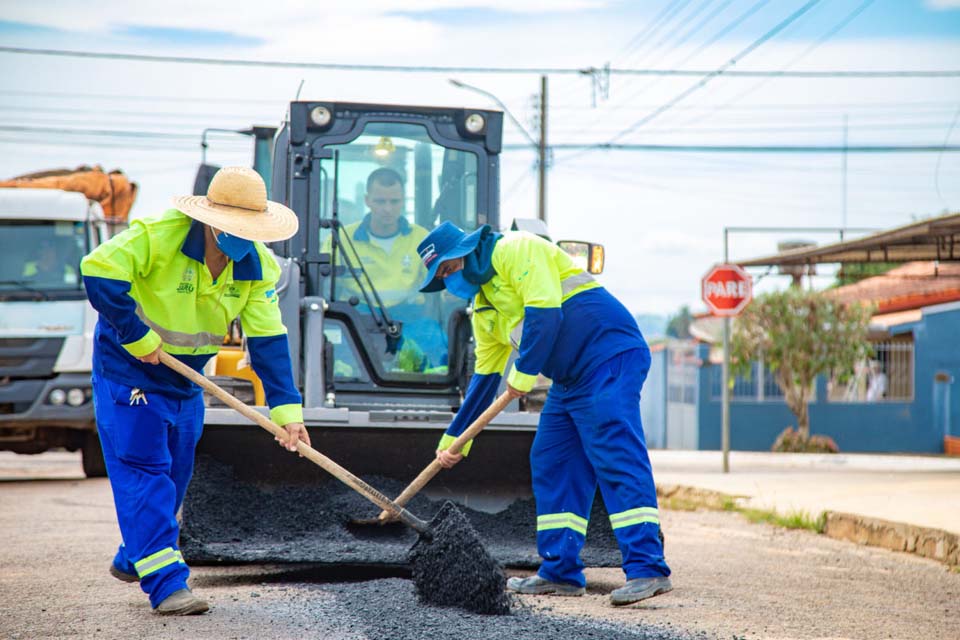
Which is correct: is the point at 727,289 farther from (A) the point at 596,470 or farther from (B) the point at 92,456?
(A) the point at 596,470

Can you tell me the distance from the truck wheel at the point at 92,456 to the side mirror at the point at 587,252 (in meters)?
7.44

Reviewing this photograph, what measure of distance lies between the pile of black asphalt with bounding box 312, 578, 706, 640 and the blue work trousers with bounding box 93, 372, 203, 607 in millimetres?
749

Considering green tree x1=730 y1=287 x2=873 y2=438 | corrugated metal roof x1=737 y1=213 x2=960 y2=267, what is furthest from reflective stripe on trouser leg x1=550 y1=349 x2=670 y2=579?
green tree x1=730 y1=287 x2=873 y2=438

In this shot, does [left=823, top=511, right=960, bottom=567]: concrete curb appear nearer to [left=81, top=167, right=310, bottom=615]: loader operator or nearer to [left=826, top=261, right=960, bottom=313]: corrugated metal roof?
[left=81, top=167, right=310, bottom=615]: loader operator

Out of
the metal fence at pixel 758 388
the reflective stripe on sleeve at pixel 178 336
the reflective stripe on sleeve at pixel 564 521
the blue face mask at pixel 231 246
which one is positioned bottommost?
the reflective stripe on sleeve at pixel 564 521

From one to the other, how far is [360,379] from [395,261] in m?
0.79

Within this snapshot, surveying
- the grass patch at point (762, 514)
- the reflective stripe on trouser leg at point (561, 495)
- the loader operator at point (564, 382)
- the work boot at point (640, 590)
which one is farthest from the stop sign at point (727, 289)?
the work boot at point (640, 590)

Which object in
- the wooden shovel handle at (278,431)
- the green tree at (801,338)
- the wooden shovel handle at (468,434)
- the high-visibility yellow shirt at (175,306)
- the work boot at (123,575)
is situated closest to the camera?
the high-visibility yellow shirt at (175,306)

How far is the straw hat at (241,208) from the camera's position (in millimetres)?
5375

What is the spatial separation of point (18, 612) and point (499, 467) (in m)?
2.92

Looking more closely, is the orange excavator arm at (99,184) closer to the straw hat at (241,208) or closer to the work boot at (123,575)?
the straw hat at (241,208)

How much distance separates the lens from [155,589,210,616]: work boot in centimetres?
523

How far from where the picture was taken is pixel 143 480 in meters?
5.29

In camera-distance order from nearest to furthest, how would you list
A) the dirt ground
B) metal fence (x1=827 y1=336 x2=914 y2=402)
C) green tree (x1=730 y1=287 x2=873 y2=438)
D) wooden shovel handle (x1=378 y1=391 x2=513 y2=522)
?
1. the dirt ground
2. wooden shovel handle (x1=378 y1=391 x2=513 y2=522)
3. green tree (x1=730 y1=287 x2=873 y2=438)
4. metal fence (x1=827 y1=336 x2=914 y2=402)
